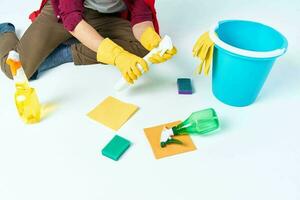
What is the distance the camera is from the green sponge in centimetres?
69

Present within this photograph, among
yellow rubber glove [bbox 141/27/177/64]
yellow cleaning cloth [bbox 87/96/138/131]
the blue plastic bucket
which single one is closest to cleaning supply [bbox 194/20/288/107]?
the blue plastic bucket

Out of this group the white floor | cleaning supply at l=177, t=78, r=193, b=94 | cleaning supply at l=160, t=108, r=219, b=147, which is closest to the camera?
the white floor

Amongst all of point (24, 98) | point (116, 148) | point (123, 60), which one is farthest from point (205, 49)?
point (24, 98)

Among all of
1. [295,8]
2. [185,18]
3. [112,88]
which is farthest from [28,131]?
[295,8]

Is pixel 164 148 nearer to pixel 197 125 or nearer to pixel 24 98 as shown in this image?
pixel 197 125

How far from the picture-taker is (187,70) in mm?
976

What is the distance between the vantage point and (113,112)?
2.64 ft

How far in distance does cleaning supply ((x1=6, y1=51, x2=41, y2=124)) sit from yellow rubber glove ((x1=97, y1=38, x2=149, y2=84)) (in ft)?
0.68

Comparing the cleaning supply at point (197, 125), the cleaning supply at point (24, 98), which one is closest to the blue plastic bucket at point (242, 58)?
the cleaning supply at point (197, 125)

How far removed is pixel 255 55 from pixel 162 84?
0.31 m

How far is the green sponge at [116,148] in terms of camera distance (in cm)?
69

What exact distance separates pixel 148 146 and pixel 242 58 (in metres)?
Answer: 0.31

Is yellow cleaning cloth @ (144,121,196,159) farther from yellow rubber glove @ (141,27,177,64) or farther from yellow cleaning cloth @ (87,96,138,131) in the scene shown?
yellow rubber glove @ (141,27,177,64)

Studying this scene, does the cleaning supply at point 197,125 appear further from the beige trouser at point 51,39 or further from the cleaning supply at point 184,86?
the beige trouser at point 51,39
